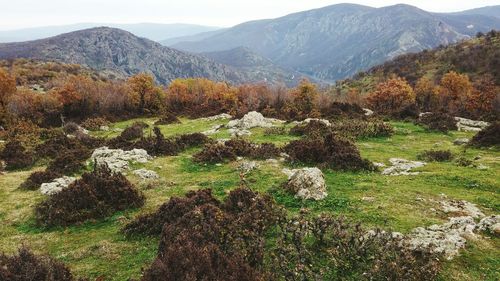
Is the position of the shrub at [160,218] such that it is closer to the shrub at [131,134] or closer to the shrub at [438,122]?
the shrub at [131,134]

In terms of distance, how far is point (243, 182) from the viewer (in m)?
19.5

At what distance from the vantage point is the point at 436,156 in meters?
24.1

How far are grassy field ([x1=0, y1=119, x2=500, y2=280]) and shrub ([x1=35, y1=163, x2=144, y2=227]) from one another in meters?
0.43

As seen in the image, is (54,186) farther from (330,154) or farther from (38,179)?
(330,154)

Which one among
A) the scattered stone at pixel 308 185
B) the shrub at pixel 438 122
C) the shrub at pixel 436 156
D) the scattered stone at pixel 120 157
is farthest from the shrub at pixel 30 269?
the shrub at pixel 438 122

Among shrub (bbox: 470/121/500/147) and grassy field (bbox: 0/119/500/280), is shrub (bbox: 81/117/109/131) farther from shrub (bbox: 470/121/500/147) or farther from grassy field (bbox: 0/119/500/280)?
shrub (bbox: 470/121/500/147)

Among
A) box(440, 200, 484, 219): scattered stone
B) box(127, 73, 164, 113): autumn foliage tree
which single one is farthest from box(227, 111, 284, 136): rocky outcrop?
box(127, 73, 164, 113): autumn foliage tree

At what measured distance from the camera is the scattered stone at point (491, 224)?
504 inches

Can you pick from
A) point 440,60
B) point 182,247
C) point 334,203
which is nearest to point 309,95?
point 334,203

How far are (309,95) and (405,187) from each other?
39896 millimetres

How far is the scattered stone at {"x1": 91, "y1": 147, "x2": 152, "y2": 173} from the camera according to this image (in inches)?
919

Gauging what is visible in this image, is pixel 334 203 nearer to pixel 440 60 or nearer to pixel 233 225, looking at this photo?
pixel 233 225

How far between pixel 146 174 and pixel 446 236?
15.3 meters

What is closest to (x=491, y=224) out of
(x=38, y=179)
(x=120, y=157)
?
(x=120, y=157)
